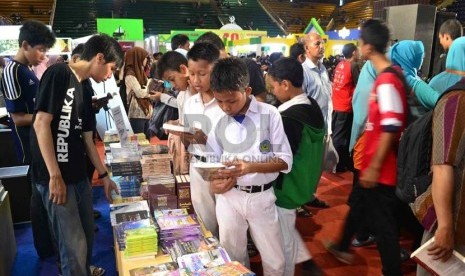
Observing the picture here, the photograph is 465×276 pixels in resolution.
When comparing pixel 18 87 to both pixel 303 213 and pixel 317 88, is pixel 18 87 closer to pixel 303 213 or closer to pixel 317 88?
pixel 317 88

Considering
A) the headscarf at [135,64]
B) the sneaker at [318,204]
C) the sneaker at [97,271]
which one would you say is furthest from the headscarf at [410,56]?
the headscarf at [135,64]

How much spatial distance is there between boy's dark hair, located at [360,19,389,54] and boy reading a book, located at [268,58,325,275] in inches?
17.3

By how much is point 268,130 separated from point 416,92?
4.39ft

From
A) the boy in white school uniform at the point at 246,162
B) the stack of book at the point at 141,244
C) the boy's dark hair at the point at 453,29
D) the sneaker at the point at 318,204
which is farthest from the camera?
the sneaker at the point at 318,204

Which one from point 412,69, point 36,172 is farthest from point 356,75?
point 36,172

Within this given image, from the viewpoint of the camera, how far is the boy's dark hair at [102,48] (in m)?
1.91

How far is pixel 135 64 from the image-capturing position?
4.27 metres

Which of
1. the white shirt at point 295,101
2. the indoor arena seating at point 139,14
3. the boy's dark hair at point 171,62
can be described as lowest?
the white shirt at point 295,101

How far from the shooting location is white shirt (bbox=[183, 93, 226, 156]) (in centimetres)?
216

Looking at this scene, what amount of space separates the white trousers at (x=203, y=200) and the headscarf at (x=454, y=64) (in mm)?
1784

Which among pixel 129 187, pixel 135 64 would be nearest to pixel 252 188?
pixel 129 187

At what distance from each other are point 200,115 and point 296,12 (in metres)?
26.6

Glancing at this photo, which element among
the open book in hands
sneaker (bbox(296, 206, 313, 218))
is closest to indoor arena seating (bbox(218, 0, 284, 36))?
sneaker (bbox(296, 206, 313, 218))

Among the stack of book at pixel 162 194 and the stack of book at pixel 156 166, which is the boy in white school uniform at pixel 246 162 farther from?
the stack of book at pixel 156 166
